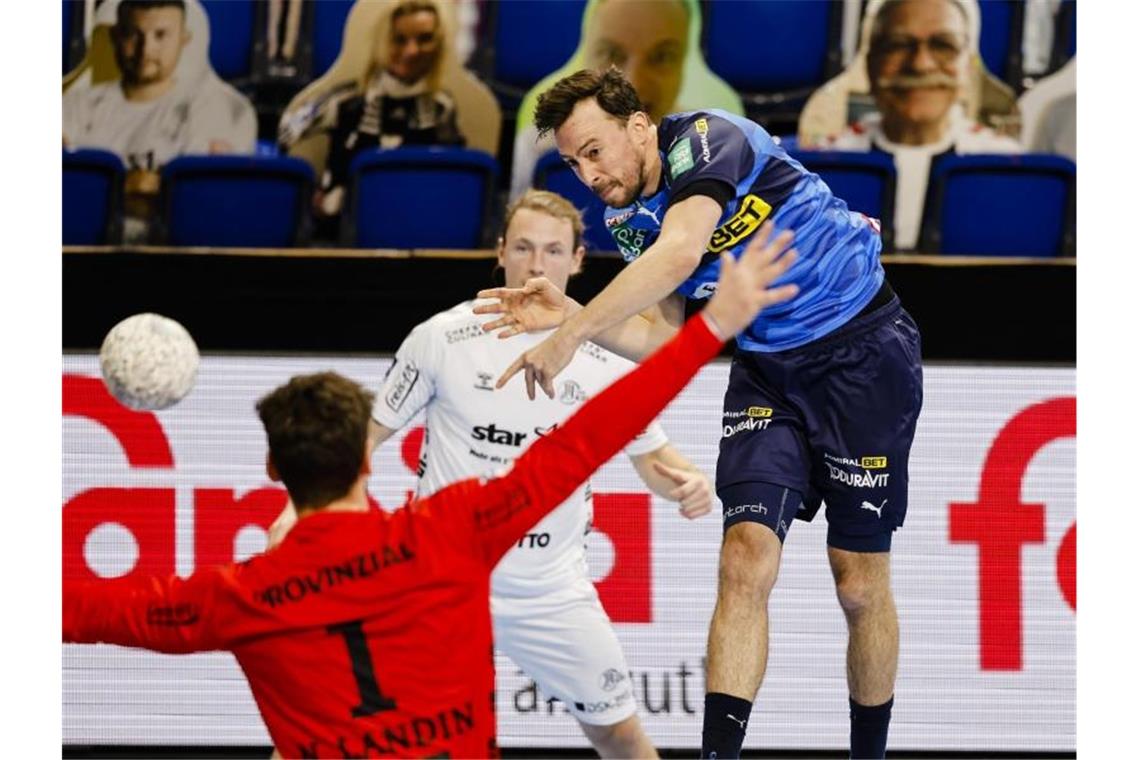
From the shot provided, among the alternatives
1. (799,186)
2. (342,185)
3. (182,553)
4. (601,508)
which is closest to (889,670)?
(799,186)

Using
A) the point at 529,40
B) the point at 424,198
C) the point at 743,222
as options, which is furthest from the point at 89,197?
the point at 743,222

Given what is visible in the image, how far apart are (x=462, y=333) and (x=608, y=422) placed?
2.39 m

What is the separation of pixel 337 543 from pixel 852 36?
19.7 ft

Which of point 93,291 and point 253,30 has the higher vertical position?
point 253,30

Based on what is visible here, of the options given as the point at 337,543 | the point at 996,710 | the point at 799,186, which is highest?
the point at 799,186

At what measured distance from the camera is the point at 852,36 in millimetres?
8383

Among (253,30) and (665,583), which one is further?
(253,30)

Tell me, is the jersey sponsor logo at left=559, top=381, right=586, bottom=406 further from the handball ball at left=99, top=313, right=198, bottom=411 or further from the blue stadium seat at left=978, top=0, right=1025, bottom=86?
the blue stadium seat at left=978, top=0, right=1025, bottom=86

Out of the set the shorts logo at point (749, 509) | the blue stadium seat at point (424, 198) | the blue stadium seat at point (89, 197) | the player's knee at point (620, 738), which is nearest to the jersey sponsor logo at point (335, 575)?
the shorts logo at point (749, 509)

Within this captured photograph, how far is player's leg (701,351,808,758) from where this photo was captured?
4223 mm

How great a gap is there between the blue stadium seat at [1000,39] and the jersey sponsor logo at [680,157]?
15.4 feet

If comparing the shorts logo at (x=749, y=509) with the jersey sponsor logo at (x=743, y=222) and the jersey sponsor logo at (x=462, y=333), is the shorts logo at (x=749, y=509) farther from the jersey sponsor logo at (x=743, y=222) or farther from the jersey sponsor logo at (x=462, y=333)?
→ the jersey sponsor logo at (x=462, y=333)

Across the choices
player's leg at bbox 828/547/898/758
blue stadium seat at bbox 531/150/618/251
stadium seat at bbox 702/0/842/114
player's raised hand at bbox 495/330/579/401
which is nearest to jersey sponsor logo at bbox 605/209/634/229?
player's raised hand at bbox 495/330/579/401

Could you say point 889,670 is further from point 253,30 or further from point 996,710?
point 253,30
